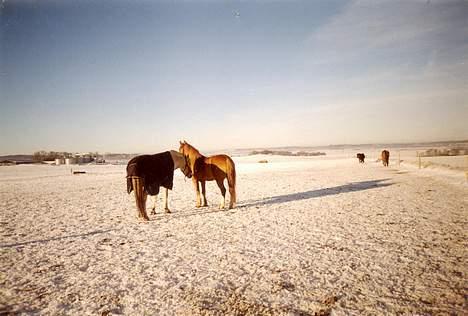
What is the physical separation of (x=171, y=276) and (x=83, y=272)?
165cm

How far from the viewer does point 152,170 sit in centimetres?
784

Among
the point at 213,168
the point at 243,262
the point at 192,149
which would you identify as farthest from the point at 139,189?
the point at 243,262

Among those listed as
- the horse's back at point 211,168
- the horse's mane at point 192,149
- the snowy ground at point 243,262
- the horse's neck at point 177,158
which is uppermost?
the horse's mane at point 192,149

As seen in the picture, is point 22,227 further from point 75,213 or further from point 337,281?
point 337,281

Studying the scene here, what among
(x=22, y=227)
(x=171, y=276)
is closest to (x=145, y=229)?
(x=171, y=276)

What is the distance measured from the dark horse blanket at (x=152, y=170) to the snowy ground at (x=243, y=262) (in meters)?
1.17

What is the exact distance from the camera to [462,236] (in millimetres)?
5660

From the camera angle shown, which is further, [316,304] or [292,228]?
[292,228]

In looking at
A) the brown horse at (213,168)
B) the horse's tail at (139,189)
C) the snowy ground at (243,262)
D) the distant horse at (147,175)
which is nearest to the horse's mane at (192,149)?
the brown horse at (213,168)

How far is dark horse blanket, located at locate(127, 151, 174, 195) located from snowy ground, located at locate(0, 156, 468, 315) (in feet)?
3.83

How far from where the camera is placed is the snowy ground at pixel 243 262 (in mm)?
3342

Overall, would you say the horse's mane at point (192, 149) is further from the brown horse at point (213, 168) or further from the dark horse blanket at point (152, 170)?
the dark horse blanket at point (152, 170)

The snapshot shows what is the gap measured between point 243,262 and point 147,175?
14.5 ft

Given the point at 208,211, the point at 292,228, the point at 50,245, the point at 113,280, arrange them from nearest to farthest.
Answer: the point at 113,280 < the point at 50,245 < the point at 292,228 < the point at 208,211
